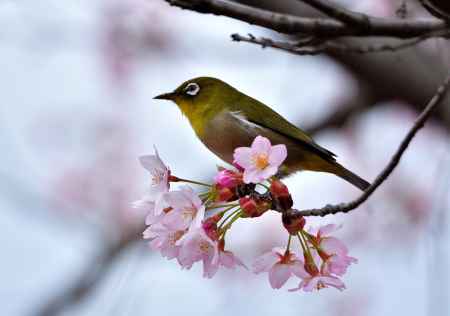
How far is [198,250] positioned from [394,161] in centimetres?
67

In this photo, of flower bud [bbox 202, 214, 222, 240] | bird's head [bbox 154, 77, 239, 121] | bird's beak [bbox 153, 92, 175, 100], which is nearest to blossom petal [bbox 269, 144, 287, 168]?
flower bud [bbox 202, 214, 222, 240]

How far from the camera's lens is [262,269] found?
251cm

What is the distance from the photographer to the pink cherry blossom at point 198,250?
2306 millimetres

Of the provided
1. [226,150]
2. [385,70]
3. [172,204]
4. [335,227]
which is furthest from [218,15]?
[385,70]

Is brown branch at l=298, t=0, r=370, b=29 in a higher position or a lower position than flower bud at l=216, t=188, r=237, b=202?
higher

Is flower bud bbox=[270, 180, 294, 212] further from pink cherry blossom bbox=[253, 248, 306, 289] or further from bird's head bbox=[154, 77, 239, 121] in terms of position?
bird's head bbox=[154, 77, 239, 121]

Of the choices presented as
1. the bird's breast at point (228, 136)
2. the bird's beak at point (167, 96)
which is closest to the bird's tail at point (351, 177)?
the bird's breast at point (228, 136)

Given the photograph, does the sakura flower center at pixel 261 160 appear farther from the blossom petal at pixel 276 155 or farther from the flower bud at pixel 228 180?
→ the flower bud at pixel 228 180

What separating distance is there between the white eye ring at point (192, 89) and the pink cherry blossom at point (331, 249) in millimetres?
1806

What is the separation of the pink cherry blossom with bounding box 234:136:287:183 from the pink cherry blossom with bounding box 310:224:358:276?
1.06ft

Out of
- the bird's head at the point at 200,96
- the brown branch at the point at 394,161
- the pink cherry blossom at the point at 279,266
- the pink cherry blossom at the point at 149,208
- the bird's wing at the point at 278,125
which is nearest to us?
the brown branch at the point at 394,161

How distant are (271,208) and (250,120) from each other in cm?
143

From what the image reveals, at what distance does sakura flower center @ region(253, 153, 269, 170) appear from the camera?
2314 mm

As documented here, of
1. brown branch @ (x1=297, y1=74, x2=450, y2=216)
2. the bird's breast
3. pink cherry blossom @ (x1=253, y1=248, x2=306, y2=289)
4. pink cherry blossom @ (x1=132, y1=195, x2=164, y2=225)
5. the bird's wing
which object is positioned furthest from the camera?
the bird's breast
